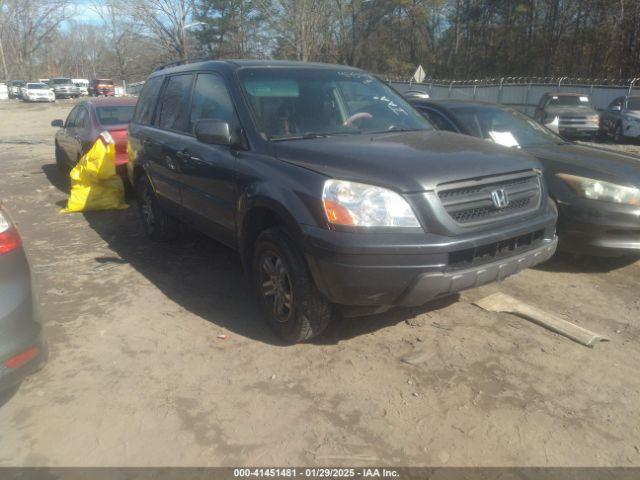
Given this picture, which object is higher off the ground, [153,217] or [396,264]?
[396,264]

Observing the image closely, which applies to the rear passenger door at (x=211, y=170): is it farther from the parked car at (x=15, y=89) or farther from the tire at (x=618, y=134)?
the parked car at (x=15, y=89)

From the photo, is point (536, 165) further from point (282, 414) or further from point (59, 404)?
point (59, 404)

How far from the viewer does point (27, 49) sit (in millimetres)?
62250

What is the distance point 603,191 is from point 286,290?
9.55 feet

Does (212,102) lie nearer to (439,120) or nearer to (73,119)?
(439,120)

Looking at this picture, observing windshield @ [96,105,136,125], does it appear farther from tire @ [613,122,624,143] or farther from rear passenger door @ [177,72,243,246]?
tire @ [613,122,624,143]

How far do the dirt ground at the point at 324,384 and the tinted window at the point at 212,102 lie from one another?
1457mm

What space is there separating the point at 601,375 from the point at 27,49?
241 feet

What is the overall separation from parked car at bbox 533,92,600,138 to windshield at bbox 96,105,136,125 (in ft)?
41.6

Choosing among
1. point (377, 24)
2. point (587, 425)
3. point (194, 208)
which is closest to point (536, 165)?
point (587, 425)

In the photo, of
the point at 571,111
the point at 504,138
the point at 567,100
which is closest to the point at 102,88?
the point at 567,100

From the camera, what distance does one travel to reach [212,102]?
4.15 m

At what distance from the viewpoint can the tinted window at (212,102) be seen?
3869 mm

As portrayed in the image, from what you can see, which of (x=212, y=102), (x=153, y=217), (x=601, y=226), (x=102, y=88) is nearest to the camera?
(x=212, y=102)
